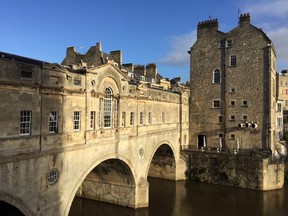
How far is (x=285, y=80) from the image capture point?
58.7 metres

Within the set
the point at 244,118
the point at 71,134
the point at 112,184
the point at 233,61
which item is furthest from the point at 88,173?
the point at 233,61

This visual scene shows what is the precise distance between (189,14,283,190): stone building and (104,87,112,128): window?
16549 mm

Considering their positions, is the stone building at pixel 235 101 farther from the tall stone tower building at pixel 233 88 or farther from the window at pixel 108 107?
the window at pixel 108 107

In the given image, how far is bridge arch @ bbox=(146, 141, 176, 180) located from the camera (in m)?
31.8

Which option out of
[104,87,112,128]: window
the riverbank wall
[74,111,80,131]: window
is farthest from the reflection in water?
[74,111,80,131]: window

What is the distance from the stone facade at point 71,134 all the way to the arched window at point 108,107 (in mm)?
73

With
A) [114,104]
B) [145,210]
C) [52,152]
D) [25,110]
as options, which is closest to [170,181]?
[145,210]

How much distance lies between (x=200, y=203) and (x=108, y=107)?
13415 mm

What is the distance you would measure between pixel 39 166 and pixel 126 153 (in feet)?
29.3

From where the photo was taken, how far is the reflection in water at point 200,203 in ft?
72.8

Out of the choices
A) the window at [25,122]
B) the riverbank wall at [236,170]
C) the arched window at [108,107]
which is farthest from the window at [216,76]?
the window at [25,122]

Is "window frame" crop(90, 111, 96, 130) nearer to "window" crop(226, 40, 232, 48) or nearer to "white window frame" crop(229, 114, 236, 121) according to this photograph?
"white window frame" crop(229, 114, 236, 121)

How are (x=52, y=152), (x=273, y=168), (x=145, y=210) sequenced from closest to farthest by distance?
(x=52, y=152) → (x=145, y=210) → (x=273, y=168)

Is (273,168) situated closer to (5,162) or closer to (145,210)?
(145,210)
